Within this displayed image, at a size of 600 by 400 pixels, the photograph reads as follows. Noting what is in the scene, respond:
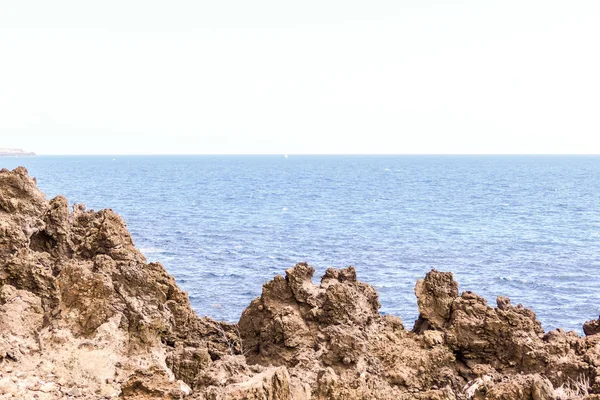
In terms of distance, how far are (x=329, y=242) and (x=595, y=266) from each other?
1945 centimetres

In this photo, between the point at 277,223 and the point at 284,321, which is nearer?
the point at 284,321

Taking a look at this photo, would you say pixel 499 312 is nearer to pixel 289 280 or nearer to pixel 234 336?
pixel 289 280

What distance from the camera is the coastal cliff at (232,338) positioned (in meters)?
10.7

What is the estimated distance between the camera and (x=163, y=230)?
6100 centimetres

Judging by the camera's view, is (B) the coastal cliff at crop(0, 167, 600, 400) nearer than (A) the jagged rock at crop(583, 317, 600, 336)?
Yes

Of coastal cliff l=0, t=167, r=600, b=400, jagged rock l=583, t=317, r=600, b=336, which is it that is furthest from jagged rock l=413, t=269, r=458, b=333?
jagged rock l=583, t=317, r=600, b=336

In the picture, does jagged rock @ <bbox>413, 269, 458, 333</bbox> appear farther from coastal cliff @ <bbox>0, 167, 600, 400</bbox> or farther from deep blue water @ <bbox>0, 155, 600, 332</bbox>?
deep blue water @ <bbox>0, 155, 600, 332</bbox>

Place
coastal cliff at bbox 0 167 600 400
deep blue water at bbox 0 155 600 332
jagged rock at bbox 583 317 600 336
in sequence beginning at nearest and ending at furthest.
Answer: coastal cliff at bbox 0 167 600 400 < jagged rock at bbox 583 317 600 336 < deep blue water at bbox 0 155 600 332

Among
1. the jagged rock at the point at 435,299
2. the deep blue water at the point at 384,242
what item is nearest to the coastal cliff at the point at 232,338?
the jagged rock at the point at 435,299

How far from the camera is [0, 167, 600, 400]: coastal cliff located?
10719mm

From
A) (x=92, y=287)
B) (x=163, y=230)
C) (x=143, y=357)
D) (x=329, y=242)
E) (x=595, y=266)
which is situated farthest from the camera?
(x=163, y=230)

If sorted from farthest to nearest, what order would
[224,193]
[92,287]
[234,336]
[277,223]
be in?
[224,193] < [277,223] < [234,336] < [92,287]

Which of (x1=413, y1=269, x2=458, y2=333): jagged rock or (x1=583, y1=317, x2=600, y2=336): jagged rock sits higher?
(x1=413, y1=269, x2=458, y2=333): jagged rock

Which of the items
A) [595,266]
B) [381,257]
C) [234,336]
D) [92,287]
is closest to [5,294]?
[92,287]
